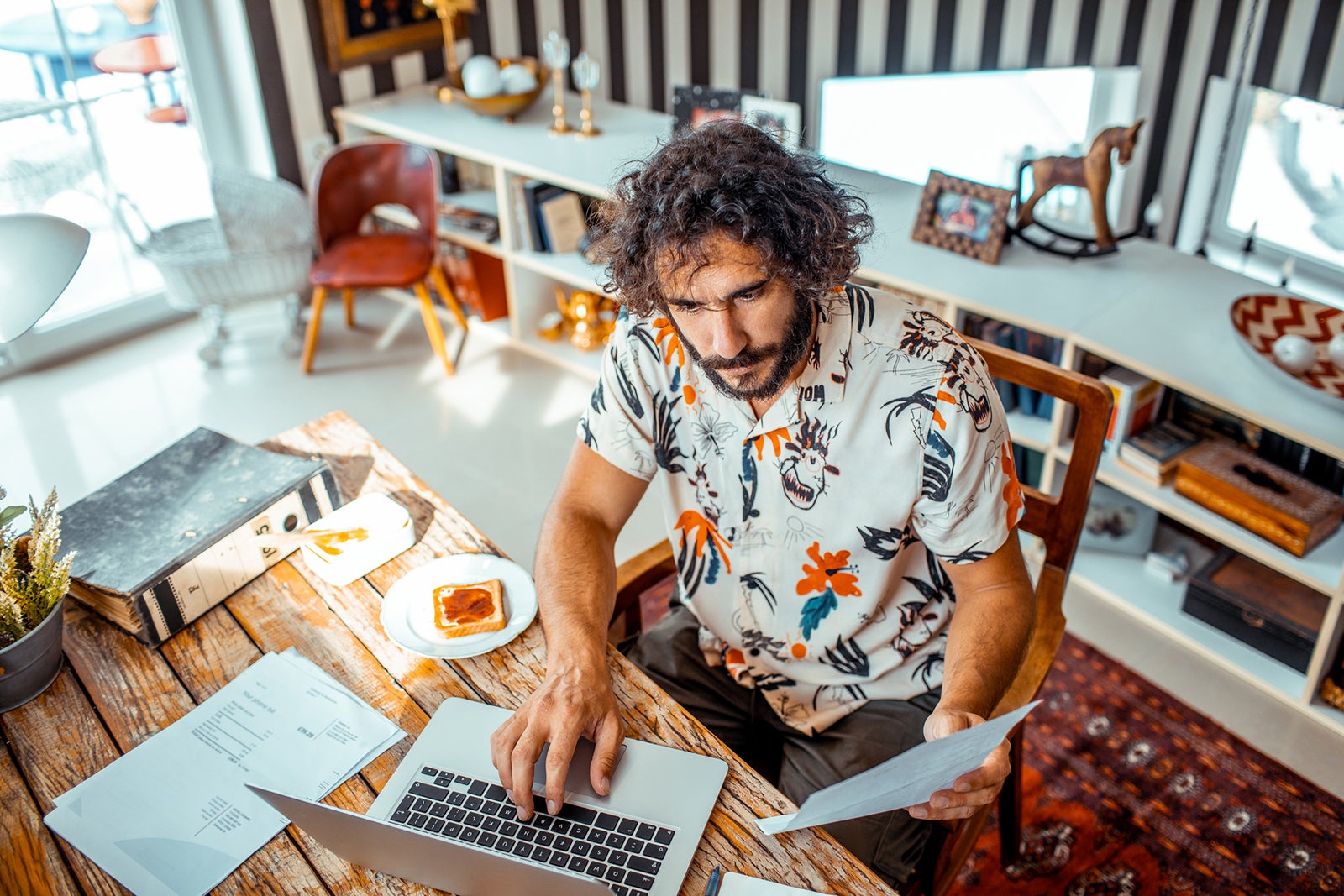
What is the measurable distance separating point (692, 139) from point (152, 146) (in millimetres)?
2977

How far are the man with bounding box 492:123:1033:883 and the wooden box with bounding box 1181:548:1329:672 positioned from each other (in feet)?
3.68

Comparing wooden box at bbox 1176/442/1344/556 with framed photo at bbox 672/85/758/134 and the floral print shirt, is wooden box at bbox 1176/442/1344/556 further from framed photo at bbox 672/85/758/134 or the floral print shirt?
framed photo at bbox 672/85/758/134

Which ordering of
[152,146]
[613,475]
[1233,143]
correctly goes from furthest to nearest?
[152,146], [1233,143], [613,475]

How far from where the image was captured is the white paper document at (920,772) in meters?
1.00

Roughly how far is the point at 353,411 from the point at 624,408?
6.68 feet

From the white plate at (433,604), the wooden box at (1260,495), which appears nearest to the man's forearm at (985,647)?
the white plate at (433,604)

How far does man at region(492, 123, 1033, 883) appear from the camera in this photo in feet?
4.23

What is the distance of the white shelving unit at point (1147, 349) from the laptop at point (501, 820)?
1.00m

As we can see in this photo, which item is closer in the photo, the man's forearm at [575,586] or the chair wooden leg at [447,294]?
the man's forearm at [575,586]

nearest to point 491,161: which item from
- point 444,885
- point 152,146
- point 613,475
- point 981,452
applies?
point 152,146

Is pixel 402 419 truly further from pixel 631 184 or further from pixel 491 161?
pixel 631 184

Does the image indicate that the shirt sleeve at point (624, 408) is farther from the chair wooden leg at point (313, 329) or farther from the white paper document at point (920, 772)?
the chair wooden leg at point (313, 329)

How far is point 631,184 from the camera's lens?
1410 millimetres

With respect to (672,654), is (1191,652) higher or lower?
lower
